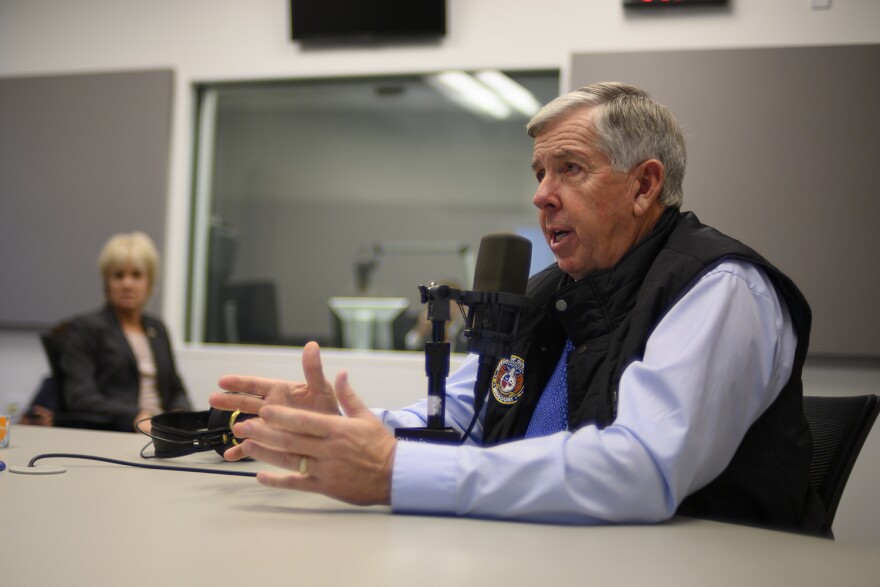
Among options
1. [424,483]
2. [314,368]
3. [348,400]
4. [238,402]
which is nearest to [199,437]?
[238,402]

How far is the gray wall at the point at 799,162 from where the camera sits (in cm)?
333

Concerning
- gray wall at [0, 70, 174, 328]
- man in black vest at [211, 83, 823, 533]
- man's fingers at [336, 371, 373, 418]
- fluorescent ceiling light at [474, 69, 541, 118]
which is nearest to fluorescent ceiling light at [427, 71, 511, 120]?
fluorescent ceiling light at [474, 69, 541, 118]

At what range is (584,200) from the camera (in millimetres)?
1492

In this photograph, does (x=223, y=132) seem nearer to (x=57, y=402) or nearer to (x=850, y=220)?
(x=57, y=402)

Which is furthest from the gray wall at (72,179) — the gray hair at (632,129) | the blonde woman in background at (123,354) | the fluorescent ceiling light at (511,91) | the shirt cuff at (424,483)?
the shirt cuff at (424,483)

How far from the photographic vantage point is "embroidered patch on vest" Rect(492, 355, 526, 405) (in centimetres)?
144

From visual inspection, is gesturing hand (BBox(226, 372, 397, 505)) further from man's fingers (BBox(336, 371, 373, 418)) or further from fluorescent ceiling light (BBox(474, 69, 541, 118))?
fluorescent ceiling light (BBox(474, 69, 541, 118))

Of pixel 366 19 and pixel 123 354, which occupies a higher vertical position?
pixel 366 19

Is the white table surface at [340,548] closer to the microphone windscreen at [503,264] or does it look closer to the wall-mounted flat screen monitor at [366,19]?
the microphone windscreen at [503,264]

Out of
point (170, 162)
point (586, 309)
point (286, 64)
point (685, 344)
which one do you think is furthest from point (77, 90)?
point (685, 344)

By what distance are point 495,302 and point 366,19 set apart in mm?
3044

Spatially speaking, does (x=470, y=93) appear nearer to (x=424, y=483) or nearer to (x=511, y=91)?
(x=511, y=91)

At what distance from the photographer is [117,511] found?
950mm

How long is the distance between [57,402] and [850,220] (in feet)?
10.7
